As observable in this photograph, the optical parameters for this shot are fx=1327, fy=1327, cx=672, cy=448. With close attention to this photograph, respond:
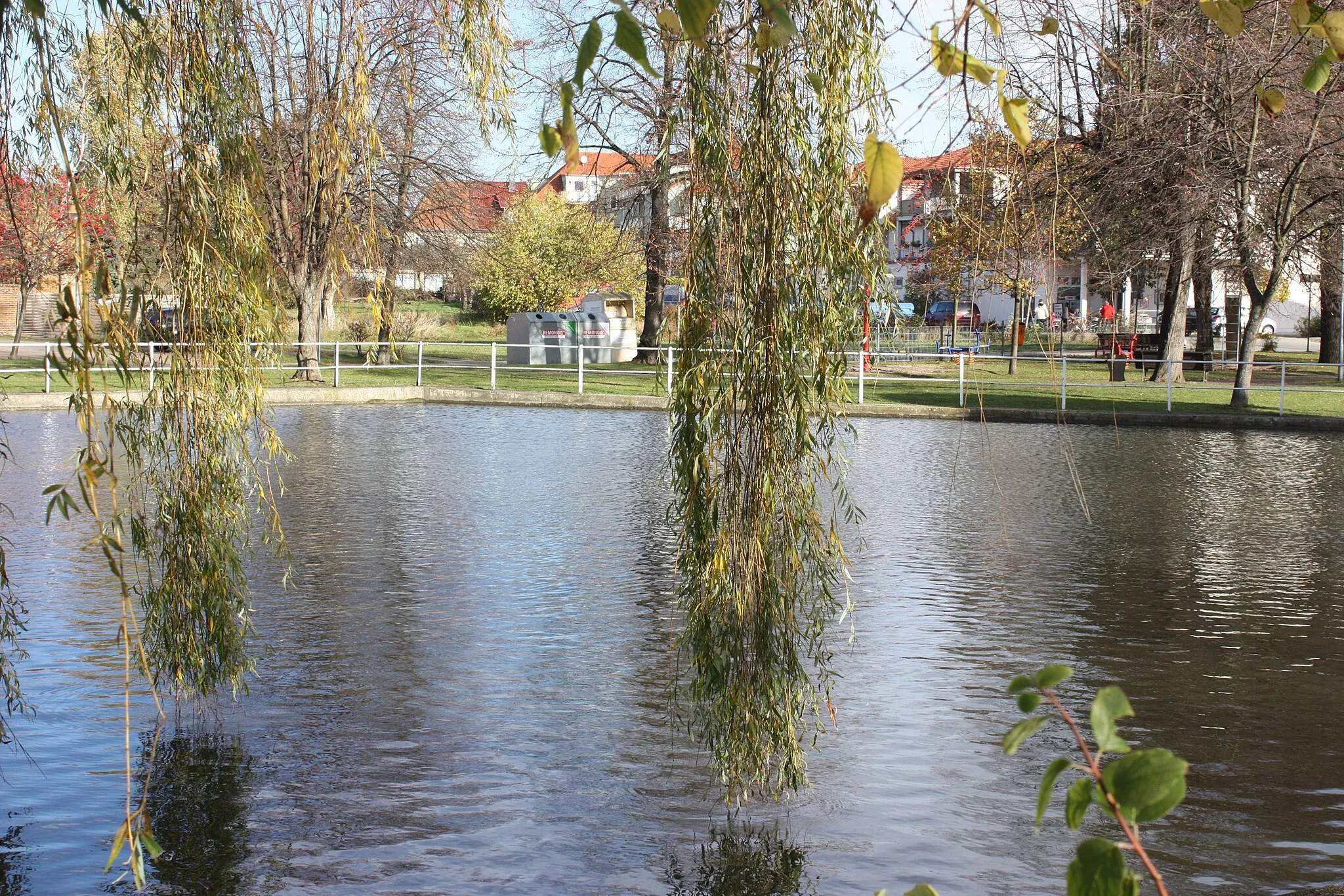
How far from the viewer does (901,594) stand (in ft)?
34.6

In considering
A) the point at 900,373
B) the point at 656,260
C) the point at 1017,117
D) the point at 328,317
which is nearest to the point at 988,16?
the point at 1017,117

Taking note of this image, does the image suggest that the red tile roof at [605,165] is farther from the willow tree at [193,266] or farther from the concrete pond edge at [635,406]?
the willow tree at [193,266]

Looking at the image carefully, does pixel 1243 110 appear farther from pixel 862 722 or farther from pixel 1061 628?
pixel 862 722

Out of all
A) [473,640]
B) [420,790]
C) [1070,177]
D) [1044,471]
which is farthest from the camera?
[1070,177]

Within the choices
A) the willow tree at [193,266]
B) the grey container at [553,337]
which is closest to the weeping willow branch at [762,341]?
the willow tree at [193,266]

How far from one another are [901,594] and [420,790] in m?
5.17

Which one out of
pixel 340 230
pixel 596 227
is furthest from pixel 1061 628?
pixel 596 227

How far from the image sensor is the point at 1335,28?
268 cm

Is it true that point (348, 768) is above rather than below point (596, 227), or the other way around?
below

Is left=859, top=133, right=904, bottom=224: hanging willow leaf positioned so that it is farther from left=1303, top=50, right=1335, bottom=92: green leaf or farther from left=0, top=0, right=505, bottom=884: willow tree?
left=0, top=0, right=505, bottom=884: willow tree

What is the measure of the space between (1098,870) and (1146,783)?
156mm

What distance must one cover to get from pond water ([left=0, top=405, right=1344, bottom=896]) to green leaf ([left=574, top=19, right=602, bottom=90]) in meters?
2.52

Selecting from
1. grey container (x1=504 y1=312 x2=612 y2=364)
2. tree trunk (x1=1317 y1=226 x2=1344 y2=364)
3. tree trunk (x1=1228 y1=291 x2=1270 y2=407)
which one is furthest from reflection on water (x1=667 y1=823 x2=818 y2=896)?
grey container (x1=504 y1=312 x2=612 y2=364)

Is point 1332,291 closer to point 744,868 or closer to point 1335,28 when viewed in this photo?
point 744,868
